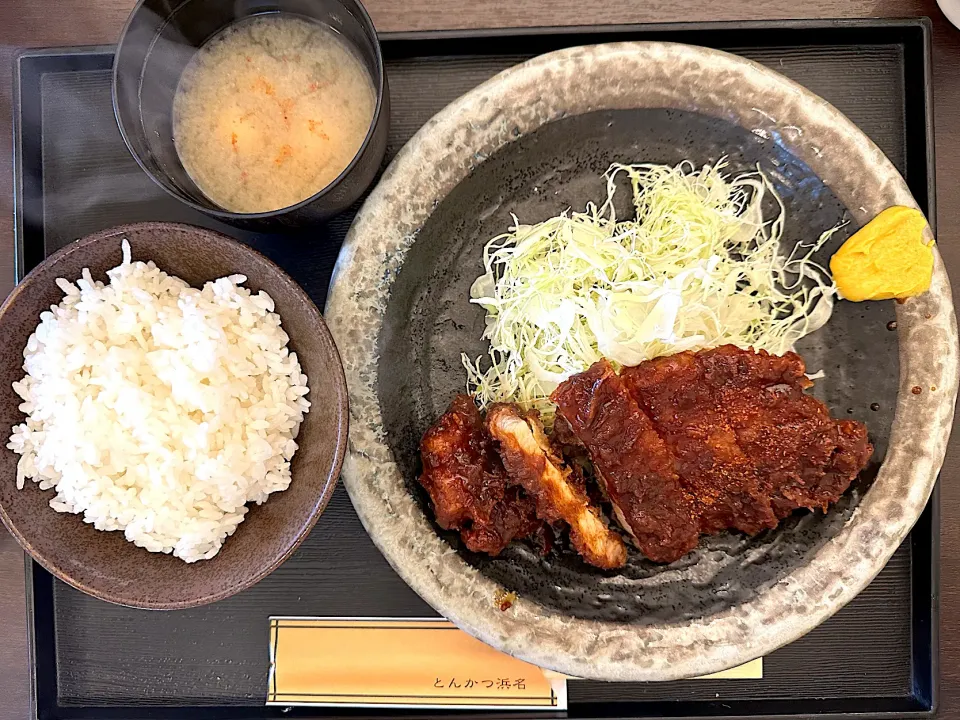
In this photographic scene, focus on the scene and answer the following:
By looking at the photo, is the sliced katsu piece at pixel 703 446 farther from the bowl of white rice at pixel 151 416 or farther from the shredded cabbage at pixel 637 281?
the bowl of white rice at pixel 151 416

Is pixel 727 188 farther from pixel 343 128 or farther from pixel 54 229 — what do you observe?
pixel 54 229

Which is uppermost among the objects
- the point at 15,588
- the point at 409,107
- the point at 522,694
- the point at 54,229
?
the point at 409,107

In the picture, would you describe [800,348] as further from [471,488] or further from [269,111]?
[269,111]

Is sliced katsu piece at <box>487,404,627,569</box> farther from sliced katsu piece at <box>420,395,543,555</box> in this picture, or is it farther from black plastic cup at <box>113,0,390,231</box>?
black plastic cup at <box>113,0,390,231</box>

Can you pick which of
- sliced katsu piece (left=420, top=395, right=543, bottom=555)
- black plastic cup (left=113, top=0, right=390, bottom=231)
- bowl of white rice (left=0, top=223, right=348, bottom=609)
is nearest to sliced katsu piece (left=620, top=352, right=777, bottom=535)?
sliced katsu piece (left=420, top=395, right=543, bottom=555)

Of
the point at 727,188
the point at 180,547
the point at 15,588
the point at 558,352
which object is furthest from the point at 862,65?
the point at 15,588

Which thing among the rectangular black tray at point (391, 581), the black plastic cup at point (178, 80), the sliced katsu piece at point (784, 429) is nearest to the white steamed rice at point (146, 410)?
the black plastic cup at point (178, 80)
